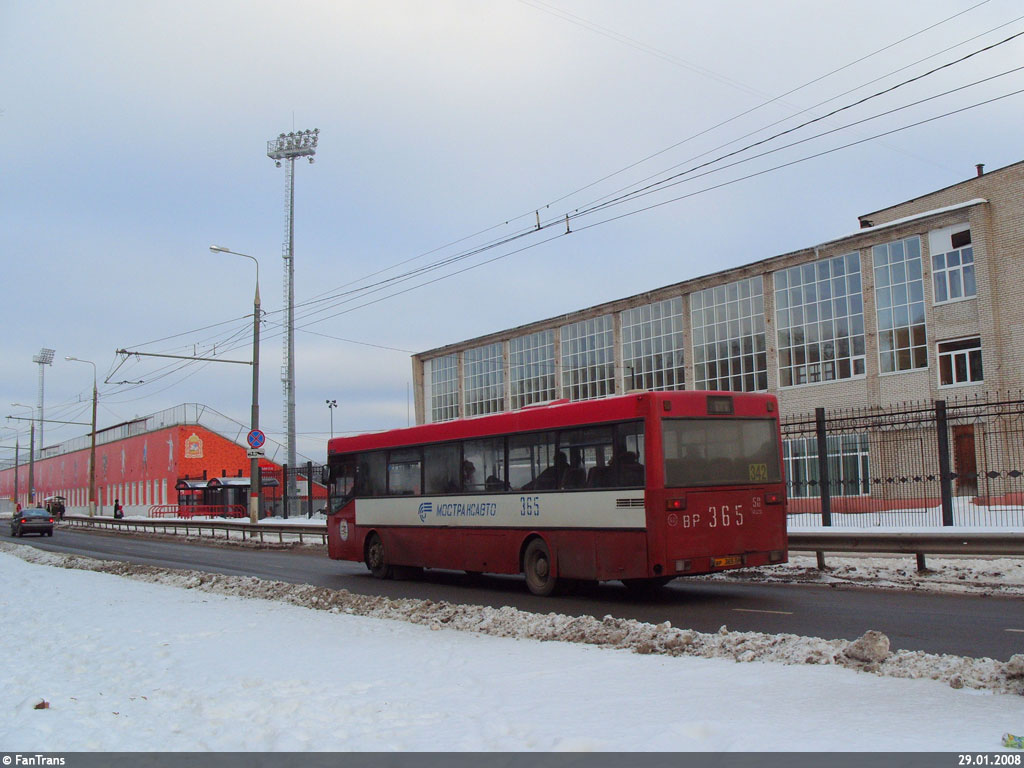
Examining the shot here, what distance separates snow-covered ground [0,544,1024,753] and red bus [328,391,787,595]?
282 centimetres

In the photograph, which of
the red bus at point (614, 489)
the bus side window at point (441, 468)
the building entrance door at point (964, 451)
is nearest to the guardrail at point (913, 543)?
the red bus at point (614, 489)

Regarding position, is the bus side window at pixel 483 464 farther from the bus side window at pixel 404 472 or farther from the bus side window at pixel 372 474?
the bus side window at pixel 372 474

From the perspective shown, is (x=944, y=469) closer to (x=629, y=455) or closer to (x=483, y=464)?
(x=629, y=455)

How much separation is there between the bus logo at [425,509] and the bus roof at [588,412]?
3.84 ft

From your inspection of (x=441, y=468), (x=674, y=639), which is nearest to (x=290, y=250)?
(x=441, y=468)

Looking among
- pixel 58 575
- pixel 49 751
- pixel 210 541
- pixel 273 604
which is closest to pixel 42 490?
pixel 210 541

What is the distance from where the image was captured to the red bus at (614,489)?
40.8ft

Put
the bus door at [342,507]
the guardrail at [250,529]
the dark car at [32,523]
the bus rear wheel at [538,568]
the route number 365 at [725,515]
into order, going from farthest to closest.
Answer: the dark car at [32,523]
the guardrail at [250,529]
the bus door at [342,507]
the bus rear wheel at [538,568]
the route number 365 at [725,515]

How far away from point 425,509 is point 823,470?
884 cm

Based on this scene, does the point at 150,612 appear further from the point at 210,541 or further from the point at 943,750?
the point at 210,541

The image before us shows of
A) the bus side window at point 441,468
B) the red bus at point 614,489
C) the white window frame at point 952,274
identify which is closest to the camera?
the red bus at point 614,489

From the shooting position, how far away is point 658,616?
11477mm

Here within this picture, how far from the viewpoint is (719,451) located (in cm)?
1296

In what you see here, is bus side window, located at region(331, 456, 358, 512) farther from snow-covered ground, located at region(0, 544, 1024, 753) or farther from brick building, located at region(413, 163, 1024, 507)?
brick building, located at region(413, 163, 1024, 507)
